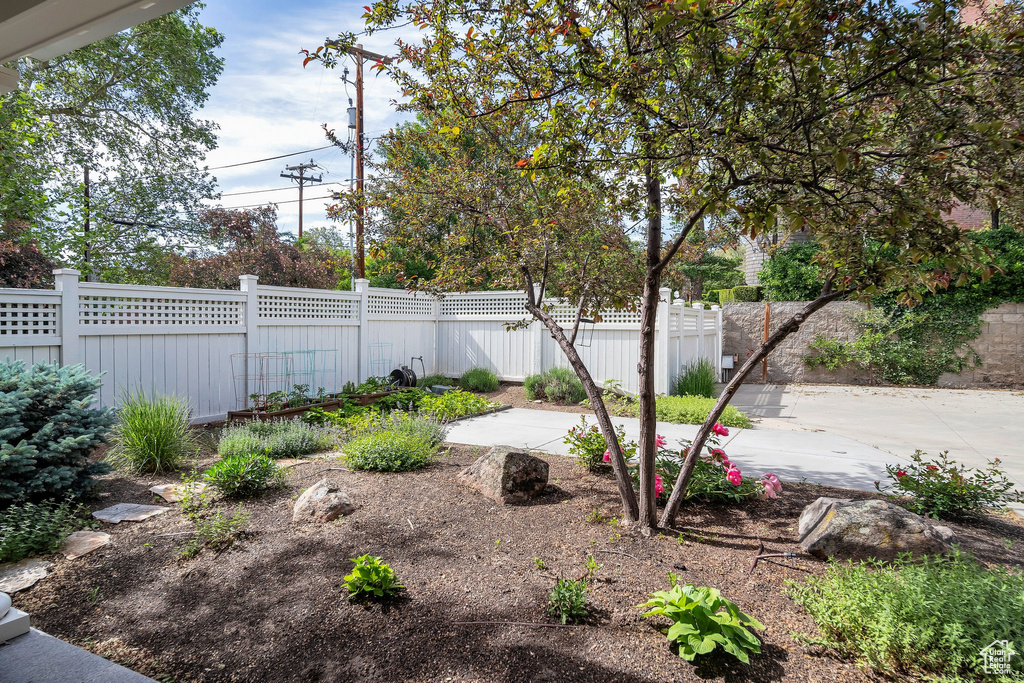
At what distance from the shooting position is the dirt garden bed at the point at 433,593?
6.59 ft

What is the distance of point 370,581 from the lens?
2.41 m

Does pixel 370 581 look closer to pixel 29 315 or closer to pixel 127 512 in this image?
pixel 127 512

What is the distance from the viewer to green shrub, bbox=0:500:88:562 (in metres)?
2.99

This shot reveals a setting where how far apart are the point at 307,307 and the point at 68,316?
3.14 metres

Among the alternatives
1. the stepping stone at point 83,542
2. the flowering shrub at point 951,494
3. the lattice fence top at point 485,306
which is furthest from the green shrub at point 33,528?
the lattice fence top at point 485,306

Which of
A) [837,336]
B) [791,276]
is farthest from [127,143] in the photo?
[837,336]

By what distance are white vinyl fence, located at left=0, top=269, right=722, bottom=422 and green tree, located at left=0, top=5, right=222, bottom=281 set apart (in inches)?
243

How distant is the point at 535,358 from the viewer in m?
10.1

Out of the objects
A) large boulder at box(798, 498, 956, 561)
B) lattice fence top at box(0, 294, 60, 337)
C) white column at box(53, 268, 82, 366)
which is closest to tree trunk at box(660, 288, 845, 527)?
large boulder at box(798, 498, 956, 561)

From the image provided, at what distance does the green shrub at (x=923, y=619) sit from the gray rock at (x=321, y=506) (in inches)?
104

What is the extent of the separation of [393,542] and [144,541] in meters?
1.49

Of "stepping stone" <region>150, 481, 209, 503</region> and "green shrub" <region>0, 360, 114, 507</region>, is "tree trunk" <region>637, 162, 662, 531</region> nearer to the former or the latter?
"stepping stone" <region>150, 481, 209, 503</region>

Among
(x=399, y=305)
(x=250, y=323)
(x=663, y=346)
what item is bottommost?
(x=663, y=346)

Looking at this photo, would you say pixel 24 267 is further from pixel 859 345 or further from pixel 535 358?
pixel 859 345
